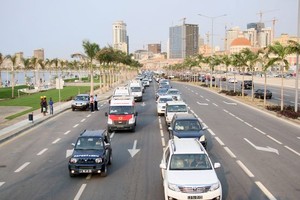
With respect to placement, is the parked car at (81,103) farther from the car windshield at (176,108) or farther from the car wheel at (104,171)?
the car wheel at (104,171)

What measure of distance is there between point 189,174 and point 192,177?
0.23 meters

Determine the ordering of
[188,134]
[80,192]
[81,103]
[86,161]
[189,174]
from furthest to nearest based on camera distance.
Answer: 1. [81,103]
2. [188,134]
3. [86,161]
4. [80,192]
5. [189,174]

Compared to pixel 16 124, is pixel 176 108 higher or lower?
higher

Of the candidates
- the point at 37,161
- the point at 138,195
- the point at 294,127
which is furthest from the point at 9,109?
the point at 138,195

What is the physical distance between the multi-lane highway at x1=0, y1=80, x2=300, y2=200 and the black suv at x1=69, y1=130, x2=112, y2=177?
16.5 inches

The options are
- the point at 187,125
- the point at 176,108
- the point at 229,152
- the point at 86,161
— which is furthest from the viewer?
the point at 176,108

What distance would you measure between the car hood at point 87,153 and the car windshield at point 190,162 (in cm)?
355

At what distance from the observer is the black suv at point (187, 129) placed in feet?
62.3

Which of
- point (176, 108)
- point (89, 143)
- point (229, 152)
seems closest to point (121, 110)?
point (176, 108)

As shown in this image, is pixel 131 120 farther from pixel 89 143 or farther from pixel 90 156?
pixel 90 156

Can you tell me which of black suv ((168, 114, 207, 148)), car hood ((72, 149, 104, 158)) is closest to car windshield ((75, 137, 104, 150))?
car hood ((72, 149, 104, 158))

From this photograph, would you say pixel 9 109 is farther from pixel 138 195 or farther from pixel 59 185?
pixel 138 195

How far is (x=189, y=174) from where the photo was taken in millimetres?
11930

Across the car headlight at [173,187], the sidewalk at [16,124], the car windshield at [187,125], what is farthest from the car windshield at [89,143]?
the sidewalk at [16,124]
